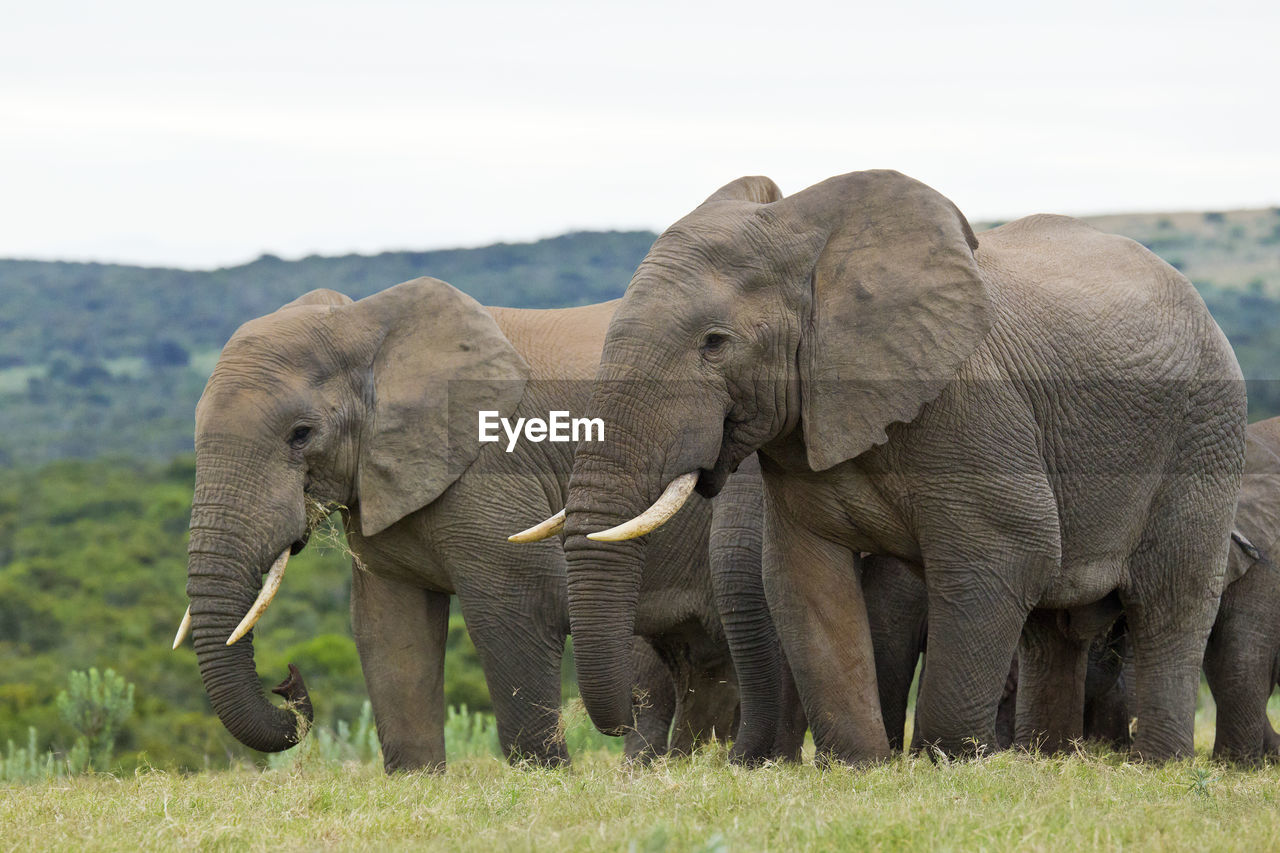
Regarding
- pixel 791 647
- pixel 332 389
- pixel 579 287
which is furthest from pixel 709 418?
pixel 579 287

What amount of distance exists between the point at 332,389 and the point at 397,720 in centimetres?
167

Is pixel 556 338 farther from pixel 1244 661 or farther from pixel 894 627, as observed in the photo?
pixel 1244 661

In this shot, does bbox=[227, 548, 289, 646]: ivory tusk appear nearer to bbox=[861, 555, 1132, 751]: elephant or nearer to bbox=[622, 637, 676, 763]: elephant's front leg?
bbox=[622, 637, 676, 763]: elephant's front leg

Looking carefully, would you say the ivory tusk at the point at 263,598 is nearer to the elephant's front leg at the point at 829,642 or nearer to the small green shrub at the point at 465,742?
the elephant's front leg at the point at 829,642

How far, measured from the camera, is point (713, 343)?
637cm

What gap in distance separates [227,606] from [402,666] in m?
1.16

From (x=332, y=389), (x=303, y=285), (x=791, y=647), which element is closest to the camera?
(x=791, y=647)

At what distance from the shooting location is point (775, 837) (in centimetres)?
496

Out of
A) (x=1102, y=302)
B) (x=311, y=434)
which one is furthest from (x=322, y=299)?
(x=1102, y=302)

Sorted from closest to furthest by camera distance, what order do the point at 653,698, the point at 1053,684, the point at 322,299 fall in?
the point at 1053,684
the point at 322,299
the point at 653,698

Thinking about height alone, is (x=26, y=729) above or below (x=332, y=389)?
below

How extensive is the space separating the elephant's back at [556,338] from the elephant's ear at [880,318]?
219 cm

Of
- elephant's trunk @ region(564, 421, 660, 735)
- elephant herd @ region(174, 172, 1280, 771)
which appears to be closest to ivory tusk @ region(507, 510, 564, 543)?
elephant herd @ region(174, 172, 1280, 771)

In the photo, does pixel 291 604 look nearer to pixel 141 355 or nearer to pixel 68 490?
pixel 68 490
